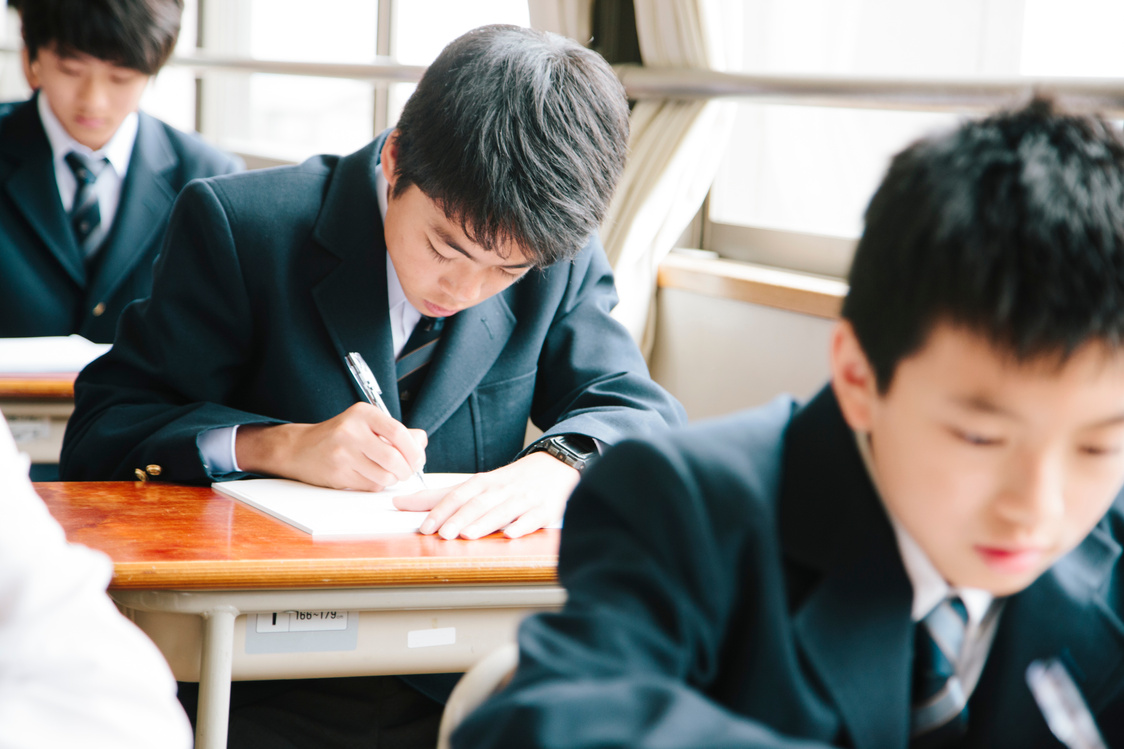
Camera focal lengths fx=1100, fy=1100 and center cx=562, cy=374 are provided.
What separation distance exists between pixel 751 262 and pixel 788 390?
0.58m

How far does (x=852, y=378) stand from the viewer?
2.48 ft

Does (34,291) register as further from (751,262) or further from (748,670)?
(748,670)

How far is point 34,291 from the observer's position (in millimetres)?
2705

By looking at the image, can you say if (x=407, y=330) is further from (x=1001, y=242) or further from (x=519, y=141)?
(x=1001, y=242)

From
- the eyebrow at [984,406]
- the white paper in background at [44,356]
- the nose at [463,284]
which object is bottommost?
the white paper in background at [44,356]

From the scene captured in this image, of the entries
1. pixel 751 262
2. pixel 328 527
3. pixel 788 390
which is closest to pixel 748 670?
pixel 328 527

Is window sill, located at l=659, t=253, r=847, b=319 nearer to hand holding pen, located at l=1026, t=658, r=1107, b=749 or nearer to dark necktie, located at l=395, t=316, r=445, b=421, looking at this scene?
dark necktie, located at l=395, t=316, r=445, b=421

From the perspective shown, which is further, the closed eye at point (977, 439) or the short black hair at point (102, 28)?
the short black hair at point (102, 28)

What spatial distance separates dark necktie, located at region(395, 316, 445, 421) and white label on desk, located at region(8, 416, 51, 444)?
0.84 meters

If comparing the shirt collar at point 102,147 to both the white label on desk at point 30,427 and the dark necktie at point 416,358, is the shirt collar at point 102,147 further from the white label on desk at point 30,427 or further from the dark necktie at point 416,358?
the dark necktie at point 416,358

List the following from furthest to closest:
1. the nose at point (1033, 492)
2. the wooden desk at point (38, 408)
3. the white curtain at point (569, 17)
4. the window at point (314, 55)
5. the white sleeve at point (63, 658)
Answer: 1. the window at point (314, 55)
2. the white curtain at point (569, 17)
3. the wooden desk at point (38, 408)
4. the nose at point (1033, 492)
5. the white sleeve at point (63, 658)

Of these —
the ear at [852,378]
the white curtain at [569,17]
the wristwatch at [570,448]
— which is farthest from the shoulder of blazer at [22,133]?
the ear at [852,378]

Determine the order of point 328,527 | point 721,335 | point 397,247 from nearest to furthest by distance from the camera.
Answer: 1. point 328,527
2. point 397,247
3. point 721,335

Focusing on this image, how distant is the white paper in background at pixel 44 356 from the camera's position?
214 cm
